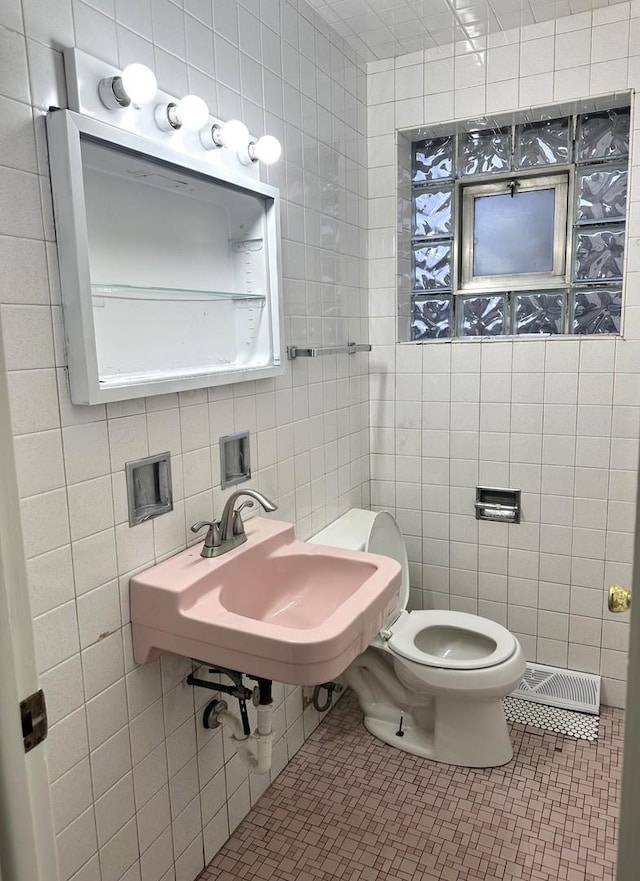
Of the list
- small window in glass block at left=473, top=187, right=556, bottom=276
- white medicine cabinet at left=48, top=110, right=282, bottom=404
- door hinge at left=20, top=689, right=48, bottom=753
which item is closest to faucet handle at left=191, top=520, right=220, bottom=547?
white medicine cabinet at left=48, top=110, right=282, bottom=404

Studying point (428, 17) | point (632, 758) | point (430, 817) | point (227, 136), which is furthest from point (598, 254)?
point (632, 758)

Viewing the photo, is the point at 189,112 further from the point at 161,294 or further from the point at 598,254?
the point at 598,254

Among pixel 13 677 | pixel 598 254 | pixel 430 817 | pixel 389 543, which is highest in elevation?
pixel 598 254

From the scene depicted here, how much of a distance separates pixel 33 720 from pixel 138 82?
1203 millimetres

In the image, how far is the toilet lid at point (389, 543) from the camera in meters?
2.37

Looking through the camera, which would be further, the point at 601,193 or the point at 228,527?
the point at 601,193

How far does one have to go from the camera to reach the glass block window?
8.04ft

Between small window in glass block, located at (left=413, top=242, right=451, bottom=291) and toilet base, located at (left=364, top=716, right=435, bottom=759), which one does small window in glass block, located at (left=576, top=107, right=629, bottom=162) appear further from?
toilet base, located at (left=364, top=716, right=435, bottom=759)

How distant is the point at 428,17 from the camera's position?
2.22 meters

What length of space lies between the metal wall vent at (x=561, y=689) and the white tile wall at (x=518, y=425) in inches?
2.2

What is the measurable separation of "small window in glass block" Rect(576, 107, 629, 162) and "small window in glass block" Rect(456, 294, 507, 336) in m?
0.62

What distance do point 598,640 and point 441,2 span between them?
2.39 meters

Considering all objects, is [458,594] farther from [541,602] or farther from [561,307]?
[561,307]

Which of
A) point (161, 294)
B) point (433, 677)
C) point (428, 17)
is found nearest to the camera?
point (161, 294)
